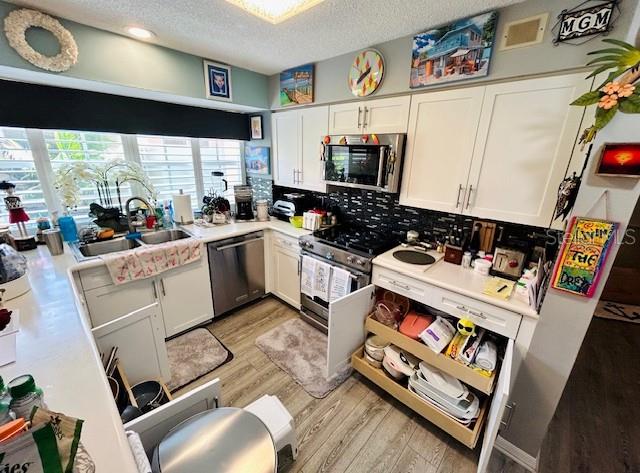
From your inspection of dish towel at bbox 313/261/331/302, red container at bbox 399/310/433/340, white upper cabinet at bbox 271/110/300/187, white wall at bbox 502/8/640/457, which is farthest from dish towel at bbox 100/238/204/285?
white wall at bbox 502/8/640/457

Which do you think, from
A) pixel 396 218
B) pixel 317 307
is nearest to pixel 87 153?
pixel 317 307

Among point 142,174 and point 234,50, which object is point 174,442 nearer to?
point 142,174

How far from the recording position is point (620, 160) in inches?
39.9

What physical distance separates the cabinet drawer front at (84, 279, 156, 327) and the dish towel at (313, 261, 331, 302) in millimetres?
1282

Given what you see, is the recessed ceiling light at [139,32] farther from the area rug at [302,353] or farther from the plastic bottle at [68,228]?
the area rug at [302,353]

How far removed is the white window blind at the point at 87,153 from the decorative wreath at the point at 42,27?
0.67m

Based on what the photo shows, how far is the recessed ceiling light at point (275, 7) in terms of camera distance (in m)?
1.42

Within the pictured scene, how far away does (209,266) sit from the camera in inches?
94.7

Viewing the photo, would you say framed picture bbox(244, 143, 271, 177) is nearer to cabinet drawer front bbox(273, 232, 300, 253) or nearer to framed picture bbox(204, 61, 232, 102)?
framed picture bbox(204, 61, 232, 102)

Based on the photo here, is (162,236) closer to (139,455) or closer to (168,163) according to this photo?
(168,163)

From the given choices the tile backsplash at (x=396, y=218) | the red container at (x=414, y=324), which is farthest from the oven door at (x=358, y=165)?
the red container at (x=414, y=324)

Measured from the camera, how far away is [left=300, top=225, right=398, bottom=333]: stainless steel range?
198cm

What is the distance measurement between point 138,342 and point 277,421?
86cm

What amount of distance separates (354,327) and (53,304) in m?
1.66
